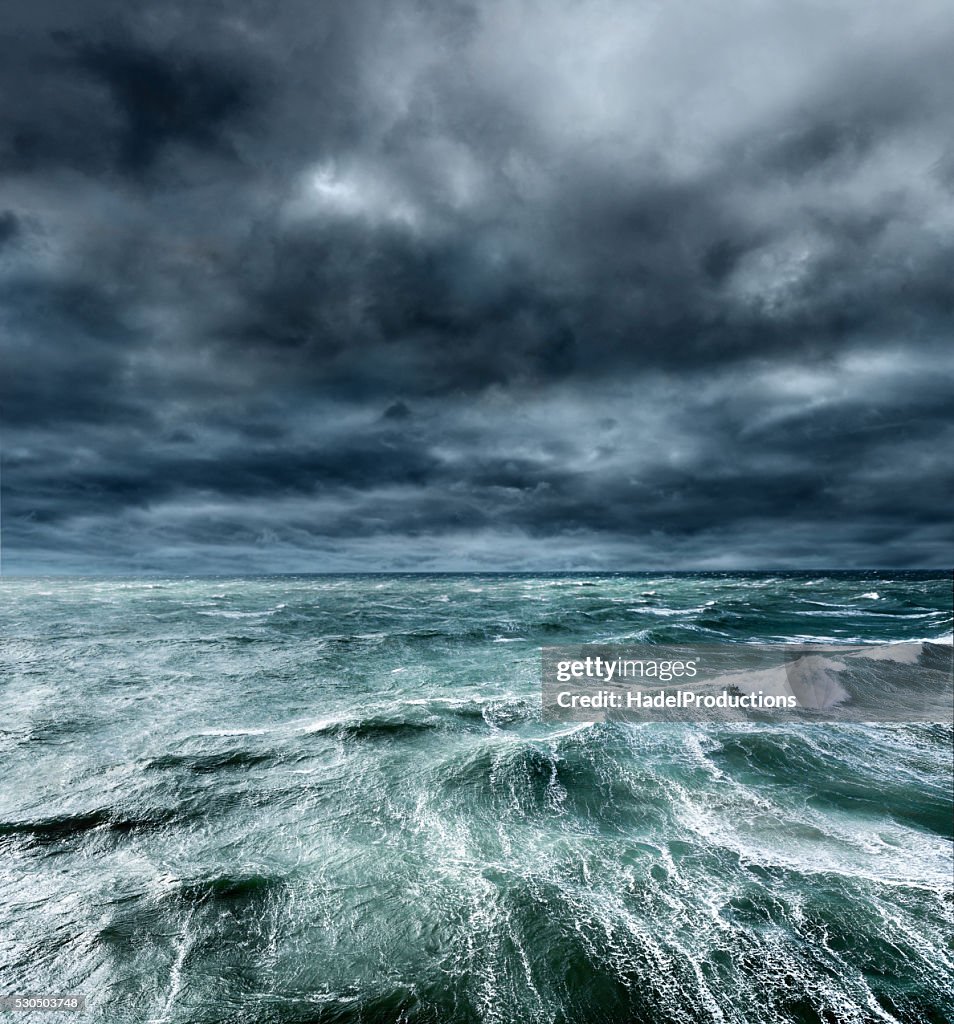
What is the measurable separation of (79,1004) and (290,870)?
8.46ft

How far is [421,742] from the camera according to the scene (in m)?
12.7

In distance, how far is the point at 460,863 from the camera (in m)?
7.72

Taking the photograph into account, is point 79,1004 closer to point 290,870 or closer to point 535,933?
point 290,870

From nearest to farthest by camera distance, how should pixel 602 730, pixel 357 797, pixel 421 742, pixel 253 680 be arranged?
pixel 357 797, pixel 421 742, pixel 602 730, pixel 253 680

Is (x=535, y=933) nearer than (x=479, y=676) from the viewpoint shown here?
Yes

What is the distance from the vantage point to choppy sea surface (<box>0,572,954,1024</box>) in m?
5.50

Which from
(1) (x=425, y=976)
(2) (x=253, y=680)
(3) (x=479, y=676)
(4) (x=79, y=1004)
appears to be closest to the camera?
(4) (x=79, y=1004)

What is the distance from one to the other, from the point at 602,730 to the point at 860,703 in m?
8.74

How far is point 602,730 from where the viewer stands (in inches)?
556

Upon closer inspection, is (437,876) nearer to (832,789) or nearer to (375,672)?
(832,789)

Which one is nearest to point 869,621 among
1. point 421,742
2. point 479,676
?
point 479,676

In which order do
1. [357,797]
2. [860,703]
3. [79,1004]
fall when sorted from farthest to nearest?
1. [860,703]
2. [357,797]
3. [79,1004]

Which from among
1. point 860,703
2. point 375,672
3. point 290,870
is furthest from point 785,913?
point 375,672

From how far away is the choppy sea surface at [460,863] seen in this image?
5.50m
